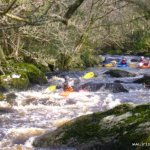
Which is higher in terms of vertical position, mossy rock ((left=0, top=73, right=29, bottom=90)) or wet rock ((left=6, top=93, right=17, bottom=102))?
mossy rock ((left=0, top=73, right=29, bottom=90))

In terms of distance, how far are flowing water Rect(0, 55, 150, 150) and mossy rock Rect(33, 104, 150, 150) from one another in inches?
27.1

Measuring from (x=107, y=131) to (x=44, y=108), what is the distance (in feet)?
17.9

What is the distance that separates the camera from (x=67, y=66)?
2297cm

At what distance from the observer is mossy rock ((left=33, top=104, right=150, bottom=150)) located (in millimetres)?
5543

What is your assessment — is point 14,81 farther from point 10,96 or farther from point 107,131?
point 107,131

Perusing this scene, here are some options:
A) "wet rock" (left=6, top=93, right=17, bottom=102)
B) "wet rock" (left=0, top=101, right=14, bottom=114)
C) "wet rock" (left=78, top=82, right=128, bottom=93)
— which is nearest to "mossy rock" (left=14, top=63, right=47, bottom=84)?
"wet rock" (left=78, top=82, right=128, bottom=93)

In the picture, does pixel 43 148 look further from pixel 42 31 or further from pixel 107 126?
pixel 42 31

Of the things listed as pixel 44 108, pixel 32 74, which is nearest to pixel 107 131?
pixel 44 108

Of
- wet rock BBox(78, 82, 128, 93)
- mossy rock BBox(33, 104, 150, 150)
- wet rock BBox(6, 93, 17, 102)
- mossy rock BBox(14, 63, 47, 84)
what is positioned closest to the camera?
mossy rock BBox(33, 104, 150, 150)

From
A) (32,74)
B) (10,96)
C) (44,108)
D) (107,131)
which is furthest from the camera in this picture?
(32,74)

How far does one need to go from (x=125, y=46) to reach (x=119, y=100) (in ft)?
96.4

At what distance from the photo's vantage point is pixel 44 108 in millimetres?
11188

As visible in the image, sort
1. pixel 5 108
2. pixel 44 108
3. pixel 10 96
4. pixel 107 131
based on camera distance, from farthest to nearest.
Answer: pixel 10 96
pixel 44 108
pixel 5 108
pixel 107 131

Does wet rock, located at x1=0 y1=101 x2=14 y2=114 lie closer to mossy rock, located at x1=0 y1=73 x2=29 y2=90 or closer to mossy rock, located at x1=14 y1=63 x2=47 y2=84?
mossy rock, located at x1=0 y1=73 x2=29 y2=90
